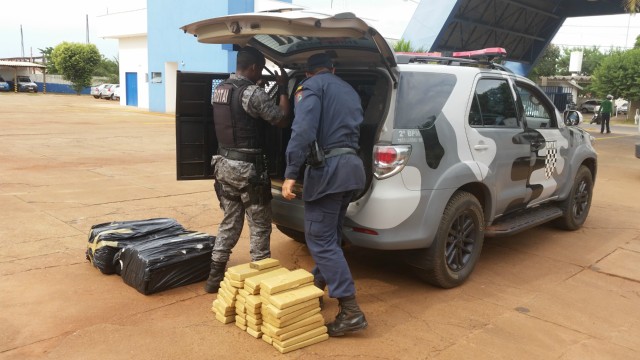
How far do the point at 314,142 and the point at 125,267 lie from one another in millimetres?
2037

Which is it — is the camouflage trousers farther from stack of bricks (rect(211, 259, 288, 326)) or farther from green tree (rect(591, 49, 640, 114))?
green tree (rect(591, 49, 640, 114))

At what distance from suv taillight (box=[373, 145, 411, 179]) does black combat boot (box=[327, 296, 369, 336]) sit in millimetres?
926

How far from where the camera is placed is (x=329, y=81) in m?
3.52

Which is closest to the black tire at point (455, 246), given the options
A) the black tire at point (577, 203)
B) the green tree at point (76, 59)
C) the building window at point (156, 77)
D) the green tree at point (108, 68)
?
the black tire at point (577, 203)

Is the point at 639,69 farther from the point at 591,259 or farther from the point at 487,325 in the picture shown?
the point at 487,325

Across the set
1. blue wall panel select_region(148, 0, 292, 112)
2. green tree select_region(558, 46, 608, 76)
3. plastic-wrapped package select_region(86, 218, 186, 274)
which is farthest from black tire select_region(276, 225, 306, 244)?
green tree select_region(558, 46, 608, 76)

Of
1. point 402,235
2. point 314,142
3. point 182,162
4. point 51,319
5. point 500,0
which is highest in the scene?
point 500,0

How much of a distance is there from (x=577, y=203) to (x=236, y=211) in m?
4.45

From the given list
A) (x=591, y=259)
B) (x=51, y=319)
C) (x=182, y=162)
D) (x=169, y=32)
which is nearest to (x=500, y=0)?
(x=169, y=32)

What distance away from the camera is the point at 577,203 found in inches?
253

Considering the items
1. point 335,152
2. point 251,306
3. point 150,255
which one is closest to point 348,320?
point 251,306

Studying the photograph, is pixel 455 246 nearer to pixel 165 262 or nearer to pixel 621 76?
pixel 165 262

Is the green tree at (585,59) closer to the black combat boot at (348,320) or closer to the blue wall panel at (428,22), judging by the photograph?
the blue wall panel at (428,22)

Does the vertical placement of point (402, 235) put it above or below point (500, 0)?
below
